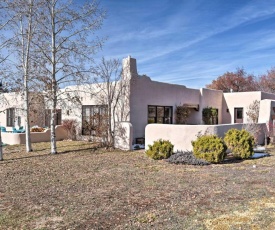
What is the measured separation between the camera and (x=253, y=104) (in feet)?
76.5

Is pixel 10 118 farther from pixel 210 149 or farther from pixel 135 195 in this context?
pixel 135 195

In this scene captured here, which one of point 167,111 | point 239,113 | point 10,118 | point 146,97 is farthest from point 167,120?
point 10,118

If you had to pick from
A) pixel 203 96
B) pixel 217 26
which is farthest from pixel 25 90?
pixel 203 96

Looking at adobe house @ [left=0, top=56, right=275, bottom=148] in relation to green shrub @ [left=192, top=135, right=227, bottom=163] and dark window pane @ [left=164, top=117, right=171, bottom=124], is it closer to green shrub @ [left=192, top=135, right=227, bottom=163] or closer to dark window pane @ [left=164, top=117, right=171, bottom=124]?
dark window pane @ [left=164, top=117, right=171, bottom=124]

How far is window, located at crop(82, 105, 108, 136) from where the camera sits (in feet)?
52.6

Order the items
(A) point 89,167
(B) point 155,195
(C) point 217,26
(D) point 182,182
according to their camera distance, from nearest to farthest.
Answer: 1. (B) point 155,195
2. (D) point 182,182
3. (A) point 89,167
4. (C) point 217,26

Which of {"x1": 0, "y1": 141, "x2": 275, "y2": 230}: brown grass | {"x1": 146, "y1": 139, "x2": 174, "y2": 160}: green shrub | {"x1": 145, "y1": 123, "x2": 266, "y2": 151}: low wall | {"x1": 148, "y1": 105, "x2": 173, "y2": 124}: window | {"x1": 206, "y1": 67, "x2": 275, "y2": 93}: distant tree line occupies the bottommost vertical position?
{"x1": 0, "y1": 141, "x2": 275, "y2": 230}: brown grass

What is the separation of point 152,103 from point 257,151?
7.37m

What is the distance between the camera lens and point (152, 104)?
17844 millimetres

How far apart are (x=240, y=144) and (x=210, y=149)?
1.84 m

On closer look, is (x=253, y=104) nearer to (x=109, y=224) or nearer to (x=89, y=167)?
(x=89, y=167)

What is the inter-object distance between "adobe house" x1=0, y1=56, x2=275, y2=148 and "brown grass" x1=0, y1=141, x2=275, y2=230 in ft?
18.7

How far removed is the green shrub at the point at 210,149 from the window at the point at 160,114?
6.71 m

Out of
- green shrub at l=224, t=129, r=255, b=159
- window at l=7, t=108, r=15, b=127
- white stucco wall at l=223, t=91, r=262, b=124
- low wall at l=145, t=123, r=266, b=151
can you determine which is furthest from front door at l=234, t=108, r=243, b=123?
window at l=7, t=108, r=15, b=127
